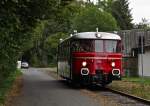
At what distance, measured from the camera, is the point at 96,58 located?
28.9 meters

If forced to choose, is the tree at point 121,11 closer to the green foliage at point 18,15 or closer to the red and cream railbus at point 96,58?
the red and cream railbus at point 96,58

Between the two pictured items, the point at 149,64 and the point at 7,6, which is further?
the point at 149,64

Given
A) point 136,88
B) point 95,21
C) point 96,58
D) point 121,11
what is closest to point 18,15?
point 96,58

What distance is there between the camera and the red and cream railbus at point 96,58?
28.9 meters

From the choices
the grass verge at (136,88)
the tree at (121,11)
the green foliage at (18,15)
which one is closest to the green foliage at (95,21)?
the tree at (121,11)

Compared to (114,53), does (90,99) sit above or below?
below

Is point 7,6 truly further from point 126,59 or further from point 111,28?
point 111,28

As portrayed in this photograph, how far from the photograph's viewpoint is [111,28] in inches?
3696

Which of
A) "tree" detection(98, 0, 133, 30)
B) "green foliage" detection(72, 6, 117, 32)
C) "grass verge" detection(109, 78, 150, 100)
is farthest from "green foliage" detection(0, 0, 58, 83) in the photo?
"tree" detection(98, 0, 133, 30)

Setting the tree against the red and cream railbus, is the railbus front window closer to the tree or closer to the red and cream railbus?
the red and cream railbus

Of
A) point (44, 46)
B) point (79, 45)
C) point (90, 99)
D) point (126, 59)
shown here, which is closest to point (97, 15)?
point (44, 46)

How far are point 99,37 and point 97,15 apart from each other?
2619 inches

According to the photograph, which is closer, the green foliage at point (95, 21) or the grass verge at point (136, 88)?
the grass verge at point (136, 88)

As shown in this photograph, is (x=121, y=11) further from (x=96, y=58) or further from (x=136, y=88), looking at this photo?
(x=136, y=88)
